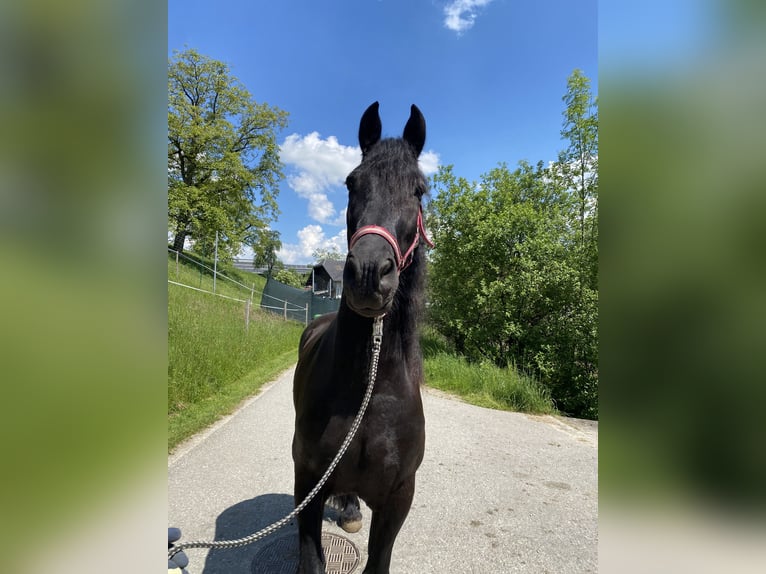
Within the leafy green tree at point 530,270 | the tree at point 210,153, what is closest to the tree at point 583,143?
the leafy green tree at point 530,270

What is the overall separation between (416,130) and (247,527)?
326cm

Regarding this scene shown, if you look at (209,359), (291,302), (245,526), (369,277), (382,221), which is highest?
(382,221)

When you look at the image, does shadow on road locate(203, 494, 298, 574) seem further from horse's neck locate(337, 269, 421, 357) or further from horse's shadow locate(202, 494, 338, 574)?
horse's neck locate(337, 269, 421, 357)

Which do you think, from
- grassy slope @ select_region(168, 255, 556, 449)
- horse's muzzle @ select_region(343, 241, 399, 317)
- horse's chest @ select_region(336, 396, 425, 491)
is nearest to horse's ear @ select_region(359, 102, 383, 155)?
horse's muzzle @ select_region(343, 241, 399, 317)

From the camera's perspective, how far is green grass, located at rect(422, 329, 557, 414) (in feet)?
26.0

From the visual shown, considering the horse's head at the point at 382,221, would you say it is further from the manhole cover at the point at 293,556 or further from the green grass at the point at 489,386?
the green grass at the point at 489,386

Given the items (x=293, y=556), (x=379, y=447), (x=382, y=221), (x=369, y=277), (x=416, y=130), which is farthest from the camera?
(x=293, y=556)

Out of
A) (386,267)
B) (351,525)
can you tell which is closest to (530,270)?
(351,525)

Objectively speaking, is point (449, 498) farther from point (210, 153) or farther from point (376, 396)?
point (210, 153)

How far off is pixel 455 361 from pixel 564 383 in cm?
280

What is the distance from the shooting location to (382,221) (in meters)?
1.60
